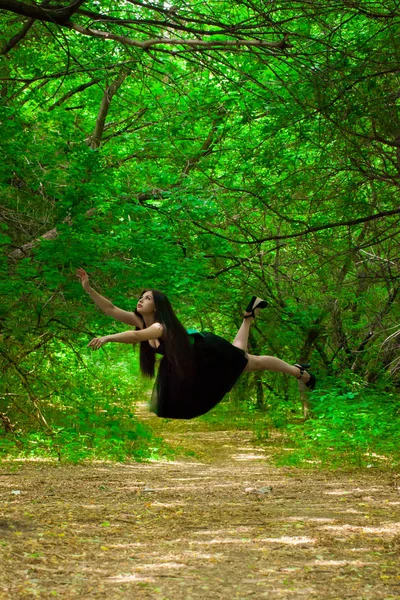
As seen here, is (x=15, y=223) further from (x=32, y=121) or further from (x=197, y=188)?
(x=197, y=188)

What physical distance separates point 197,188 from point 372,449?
5081 mm

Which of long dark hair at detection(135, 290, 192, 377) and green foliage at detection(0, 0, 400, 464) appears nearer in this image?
long dark hair at detection(135, 290, 192, 377)

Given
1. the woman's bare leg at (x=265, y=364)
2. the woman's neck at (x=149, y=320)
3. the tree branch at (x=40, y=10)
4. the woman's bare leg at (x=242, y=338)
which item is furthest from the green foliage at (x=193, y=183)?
the woman's neck at (x=149, y=320)

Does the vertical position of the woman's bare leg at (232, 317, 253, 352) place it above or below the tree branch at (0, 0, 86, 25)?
below

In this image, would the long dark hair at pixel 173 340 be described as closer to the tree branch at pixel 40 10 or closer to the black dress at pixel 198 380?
the black dress at pixel 198 380

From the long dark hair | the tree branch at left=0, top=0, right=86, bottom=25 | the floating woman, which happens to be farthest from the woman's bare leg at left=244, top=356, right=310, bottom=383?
the tree branch at left=0, top=0, right=86, bottom=25

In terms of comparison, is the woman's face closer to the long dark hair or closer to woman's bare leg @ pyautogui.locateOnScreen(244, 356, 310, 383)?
the long dark hair

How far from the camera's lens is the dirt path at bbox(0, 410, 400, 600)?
397cm

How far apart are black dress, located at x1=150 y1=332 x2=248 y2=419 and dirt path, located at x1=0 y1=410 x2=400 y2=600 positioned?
946mm

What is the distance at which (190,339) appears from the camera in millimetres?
5895

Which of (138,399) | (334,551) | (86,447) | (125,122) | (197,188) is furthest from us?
(138,399)

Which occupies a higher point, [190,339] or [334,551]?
[190,339]

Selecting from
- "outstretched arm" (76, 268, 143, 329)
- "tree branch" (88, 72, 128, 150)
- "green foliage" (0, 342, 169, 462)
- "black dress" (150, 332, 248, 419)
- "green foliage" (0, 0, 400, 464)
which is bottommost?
"green foliage" (0, 342, 169, 462)

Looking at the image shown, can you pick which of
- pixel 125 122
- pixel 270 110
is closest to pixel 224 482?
pixel 270 110
